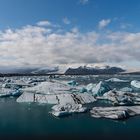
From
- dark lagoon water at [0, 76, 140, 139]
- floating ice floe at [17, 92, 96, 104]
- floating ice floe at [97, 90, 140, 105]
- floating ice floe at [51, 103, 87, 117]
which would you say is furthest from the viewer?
floating ice floe at [17, 92, 96, 104]

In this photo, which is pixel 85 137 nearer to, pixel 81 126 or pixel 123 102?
pixel 81 126

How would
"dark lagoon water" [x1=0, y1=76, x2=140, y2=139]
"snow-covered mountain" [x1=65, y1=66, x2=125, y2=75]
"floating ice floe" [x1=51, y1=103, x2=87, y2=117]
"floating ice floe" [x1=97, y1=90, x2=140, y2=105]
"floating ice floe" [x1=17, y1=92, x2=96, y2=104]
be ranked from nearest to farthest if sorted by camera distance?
"dark lagoon water" [x1=0, y1=76, x2=140, y2=139], "floating ice floe" [x1=51, y1=103, x2=87, y2=117], "floating ice floe" [x1=97, y1=90, x2=140, y2=105], "floating ice floe" [x1=17, y1=92, x2=96, y2=104], "snow-covered mountain" [x1=65, y1=66, x2=125, y2=75]

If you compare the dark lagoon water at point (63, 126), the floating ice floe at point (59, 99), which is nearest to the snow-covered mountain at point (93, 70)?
the floating ice floe at point (59, 99)

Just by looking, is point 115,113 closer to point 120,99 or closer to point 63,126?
point 63,126

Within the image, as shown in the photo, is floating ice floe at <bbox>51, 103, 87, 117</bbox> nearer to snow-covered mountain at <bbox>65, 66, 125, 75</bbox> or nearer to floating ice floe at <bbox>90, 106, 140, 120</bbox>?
floating ice floe at <bbox>90, 106, 140, 120</bbox>

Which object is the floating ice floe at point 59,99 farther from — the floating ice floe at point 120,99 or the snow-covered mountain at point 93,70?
the snow-covered mountain at point 93,70

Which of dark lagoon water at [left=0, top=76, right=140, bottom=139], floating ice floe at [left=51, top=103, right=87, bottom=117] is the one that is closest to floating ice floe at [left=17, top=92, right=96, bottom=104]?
floating ice floe at [left=51, top=103, right=87, bottom=117]

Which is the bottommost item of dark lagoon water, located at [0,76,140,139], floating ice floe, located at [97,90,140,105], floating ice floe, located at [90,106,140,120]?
dark lagoon water, located at [0,76,140,139]

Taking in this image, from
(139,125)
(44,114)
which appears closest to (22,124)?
(44,114)

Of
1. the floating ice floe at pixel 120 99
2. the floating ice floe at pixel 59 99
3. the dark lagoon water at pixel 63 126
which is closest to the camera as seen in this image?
the dark lagoon water at pixel 63 126
